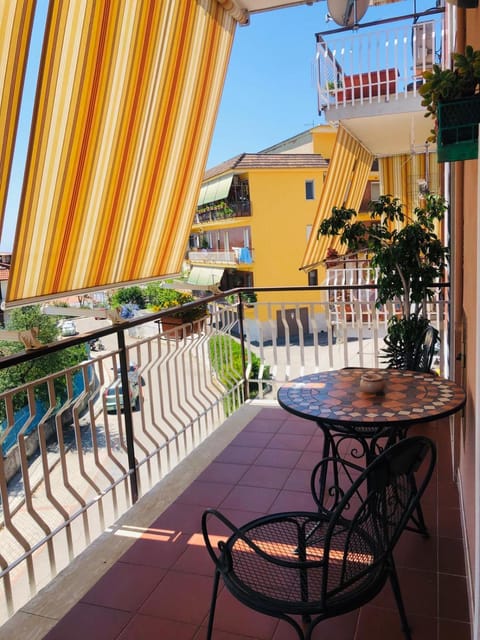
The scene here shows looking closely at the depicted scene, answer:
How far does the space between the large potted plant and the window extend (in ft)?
68.8

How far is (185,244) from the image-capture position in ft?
18.0

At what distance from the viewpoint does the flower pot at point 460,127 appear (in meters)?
1.69

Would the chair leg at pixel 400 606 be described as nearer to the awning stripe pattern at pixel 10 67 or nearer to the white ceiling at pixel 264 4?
the awning stripe pattern at pixel 10 67

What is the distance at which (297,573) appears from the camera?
1.85 m

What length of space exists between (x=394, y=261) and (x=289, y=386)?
5.48ft

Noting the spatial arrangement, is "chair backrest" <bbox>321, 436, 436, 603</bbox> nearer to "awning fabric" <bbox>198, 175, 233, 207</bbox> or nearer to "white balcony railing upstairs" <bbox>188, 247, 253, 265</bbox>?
"awning fabric" <bbox>198, 175, 233, 207</bbox>

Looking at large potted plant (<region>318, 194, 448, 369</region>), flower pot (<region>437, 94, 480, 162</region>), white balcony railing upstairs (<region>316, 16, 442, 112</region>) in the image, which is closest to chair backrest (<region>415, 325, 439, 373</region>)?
large potted plant (<region>318, 194, 448, 369</region>)

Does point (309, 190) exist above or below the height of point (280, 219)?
above

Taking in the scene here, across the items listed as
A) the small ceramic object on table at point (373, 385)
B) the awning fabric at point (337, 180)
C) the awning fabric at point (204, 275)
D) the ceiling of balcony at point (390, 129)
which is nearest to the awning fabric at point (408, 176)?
the ceiling of balcony at point (390, 129)

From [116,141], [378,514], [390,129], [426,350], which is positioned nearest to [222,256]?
[390,129]

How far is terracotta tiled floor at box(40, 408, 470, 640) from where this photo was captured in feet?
6.91

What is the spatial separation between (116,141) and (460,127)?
2.91 meters

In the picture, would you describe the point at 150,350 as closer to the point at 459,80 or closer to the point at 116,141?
the point at 116,141

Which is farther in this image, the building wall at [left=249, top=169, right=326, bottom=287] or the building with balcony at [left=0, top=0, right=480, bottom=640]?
the building wall at [left=249, top=169, right=326, bottom=287]
